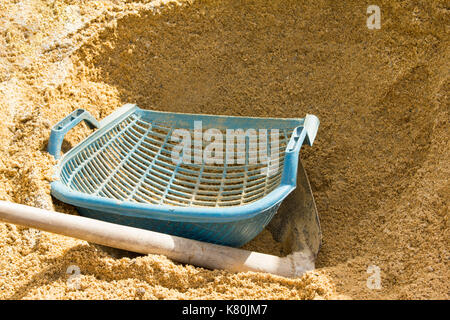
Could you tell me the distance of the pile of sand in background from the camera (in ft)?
5.77

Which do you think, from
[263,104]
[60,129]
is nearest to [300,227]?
[263,104]

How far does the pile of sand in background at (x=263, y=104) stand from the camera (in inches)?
69.2

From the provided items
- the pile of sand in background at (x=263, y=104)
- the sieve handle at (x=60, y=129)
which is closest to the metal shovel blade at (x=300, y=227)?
the pile of sand in background at (x=263, y=104)

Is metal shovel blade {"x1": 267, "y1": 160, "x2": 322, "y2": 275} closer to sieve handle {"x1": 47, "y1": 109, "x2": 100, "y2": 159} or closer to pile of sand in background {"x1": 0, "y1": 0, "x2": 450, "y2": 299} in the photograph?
pile of sand in background {"x1": 0, "y1": 0, "x2": 450, "y2": 299}

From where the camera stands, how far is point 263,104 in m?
2.51

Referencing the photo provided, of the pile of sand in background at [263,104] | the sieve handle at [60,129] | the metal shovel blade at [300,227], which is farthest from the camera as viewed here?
the sieve handle at [60,129]

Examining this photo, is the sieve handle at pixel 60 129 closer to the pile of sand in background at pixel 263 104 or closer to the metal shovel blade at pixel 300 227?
the pile of sand in background at pixel 263 104

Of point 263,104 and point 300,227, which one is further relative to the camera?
point 263,104

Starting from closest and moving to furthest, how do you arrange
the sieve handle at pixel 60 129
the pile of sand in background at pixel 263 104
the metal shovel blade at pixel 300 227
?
the pile of sand in background at pixel 263 104 < the metal shovel blade at pixel 300 227 < the sieve handle at pixel 60 129

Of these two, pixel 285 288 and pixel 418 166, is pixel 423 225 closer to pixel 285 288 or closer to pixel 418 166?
pixel 418 166

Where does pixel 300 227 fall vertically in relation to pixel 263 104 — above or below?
below

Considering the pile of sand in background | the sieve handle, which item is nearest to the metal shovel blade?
the pile of sand in background

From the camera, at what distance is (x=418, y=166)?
2.13 m

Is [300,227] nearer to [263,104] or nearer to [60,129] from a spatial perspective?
[263,104]
